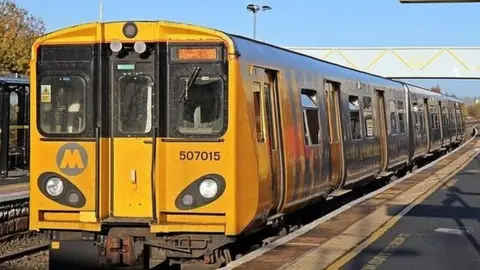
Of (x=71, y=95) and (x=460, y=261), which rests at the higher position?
(x=71, y=95)

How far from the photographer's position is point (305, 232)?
1082 cm

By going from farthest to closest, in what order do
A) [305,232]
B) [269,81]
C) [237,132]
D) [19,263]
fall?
1. [19,263]
2. [305,232]
3. [269,81]
4. [237,132]

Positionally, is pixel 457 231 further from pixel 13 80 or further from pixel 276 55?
pixel 13 80

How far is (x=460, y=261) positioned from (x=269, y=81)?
3.23m

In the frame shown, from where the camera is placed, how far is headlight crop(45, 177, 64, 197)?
871 cm

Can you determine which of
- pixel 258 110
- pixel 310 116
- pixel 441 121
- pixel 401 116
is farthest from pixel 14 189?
pixel 441 121

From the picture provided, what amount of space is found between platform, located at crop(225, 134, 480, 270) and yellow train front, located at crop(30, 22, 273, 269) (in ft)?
2.65

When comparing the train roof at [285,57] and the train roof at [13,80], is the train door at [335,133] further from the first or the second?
the train roof at [13,80]

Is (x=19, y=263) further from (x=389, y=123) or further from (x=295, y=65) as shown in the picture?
(x=389, y=123)

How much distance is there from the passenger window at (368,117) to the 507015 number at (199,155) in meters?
9.02

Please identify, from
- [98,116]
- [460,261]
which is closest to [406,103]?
[460,261]

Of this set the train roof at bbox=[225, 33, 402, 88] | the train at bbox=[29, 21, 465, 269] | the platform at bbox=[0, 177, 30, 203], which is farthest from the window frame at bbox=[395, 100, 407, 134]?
the train at bbox=[29, 21, 465, 269]

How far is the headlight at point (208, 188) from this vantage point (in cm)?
830

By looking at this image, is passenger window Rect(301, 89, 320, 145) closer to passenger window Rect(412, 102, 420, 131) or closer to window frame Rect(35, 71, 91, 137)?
window frame Rect(35, 71, 91, 137)
